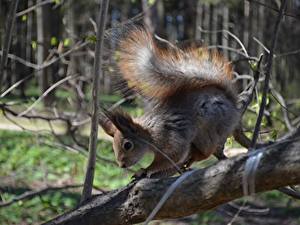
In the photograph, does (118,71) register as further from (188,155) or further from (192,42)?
(188,155)

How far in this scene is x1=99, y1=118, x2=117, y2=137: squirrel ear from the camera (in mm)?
3167

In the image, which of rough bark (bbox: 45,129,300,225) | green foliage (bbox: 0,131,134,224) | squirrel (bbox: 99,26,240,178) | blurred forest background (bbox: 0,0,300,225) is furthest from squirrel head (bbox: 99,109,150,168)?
green foliage (bbox: 0,131,134,224)

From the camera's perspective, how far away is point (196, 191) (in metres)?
2.22

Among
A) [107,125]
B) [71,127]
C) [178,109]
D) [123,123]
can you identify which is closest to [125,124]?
[123,123]

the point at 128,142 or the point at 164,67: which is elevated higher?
the point at 164,67

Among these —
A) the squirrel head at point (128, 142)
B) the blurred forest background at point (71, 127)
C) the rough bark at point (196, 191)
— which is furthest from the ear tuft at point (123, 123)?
the rough bark at point (196, 191)

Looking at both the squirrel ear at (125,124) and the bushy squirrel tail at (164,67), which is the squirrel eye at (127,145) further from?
the bushy squirrel tail at (164,67)

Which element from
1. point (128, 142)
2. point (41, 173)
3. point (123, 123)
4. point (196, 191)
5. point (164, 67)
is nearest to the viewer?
point (196, 191)

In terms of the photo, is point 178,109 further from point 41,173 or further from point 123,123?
point 41,173

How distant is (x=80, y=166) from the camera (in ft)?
32.8

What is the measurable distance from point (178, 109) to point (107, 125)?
0.46 m

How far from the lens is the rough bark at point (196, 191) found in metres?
1.99

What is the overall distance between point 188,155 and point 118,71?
2.57ft

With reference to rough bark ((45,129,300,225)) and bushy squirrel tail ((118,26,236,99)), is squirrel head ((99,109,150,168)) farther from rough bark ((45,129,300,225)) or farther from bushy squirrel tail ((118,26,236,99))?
rough bark ((45,129,300,225))
